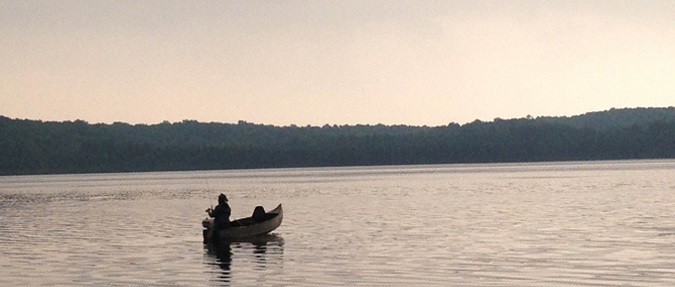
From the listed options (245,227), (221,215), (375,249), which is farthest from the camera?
(245,227)

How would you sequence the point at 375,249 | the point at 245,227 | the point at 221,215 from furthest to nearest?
the point at 245,227 → the point at 221,215 → the point at 375,249

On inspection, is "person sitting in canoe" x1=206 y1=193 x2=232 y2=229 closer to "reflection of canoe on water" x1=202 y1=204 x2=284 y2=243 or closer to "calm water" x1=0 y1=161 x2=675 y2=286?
"reflection of canoe on water" x1=202 y1=204 x2=284 y2=243

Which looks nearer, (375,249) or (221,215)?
(375,249)

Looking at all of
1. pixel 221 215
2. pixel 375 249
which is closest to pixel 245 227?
pixel 221 215

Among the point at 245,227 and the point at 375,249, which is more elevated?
the point at 245,227

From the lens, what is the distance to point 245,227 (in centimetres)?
4588

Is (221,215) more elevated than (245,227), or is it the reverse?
(221,215)

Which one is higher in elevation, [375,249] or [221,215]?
[221,215]

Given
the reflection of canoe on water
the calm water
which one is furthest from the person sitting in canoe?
the calm water

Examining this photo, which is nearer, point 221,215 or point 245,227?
point 221,215

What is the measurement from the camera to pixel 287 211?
70500 millimetres

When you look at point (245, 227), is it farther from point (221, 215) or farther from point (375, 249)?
point (375, 249)

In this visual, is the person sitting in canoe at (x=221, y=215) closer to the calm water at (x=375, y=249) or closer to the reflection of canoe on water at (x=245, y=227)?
the reflection of canoe on water at (x=245, y=227)

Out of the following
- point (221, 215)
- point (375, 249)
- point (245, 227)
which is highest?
point (221, 215)
